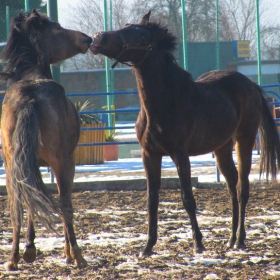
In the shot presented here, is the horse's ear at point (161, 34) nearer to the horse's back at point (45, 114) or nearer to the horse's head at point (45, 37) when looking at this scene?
the horse's head at point (45, 37)

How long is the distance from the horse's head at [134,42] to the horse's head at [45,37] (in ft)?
2.63

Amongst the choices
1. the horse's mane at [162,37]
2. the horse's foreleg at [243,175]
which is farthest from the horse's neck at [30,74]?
the horse's foreleg at [243,175]

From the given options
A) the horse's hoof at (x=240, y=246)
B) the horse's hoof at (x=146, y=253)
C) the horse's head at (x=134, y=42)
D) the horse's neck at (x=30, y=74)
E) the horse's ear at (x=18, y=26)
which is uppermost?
the horse's ear at (x=18, y=26)

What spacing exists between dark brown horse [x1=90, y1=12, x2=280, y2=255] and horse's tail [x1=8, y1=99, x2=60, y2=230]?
3.00 ft

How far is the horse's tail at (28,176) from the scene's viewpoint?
3.89 m

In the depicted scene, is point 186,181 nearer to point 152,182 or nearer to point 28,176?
point 152,182

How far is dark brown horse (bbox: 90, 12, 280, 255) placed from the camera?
4.87m

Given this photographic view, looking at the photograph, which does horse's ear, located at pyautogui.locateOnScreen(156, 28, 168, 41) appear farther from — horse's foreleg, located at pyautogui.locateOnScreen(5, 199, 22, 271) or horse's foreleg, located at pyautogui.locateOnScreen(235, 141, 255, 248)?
horse's foreleg, located at pyautogui.locateOnScreen(5, 199, 22, 271)

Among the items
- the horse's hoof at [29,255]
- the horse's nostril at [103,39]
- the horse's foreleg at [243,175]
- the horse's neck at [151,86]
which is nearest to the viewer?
the horse's hoof at [29,255]

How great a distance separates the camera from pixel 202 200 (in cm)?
741

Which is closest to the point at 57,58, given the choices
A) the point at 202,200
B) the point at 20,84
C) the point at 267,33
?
the point at 20,84

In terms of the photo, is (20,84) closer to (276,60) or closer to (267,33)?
(267,33)

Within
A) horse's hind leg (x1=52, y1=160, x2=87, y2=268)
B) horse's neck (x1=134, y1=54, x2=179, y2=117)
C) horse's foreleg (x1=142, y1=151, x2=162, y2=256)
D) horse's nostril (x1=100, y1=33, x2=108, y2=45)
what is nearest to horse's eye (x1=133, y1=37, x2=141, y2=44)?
horse's neck (x1=134, y1=54, x2=179, y2=117)

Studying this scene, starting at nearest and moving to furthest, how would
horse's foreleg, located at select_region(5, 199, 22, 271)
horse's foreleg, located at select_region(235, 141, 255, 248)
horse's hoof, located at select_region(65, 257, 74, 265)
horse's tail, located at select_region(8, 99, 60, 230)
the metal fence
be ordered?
horse's tail, located at select_region(8, 99, 60, 230) → horse's foreleg, located at select_region(5, 199, 22, 271) → horse's hoof, located at select_region(65, 257, 74, 265) → horse's foreleg, located at select_region(235, 141, 255, 248) → the metal fence
